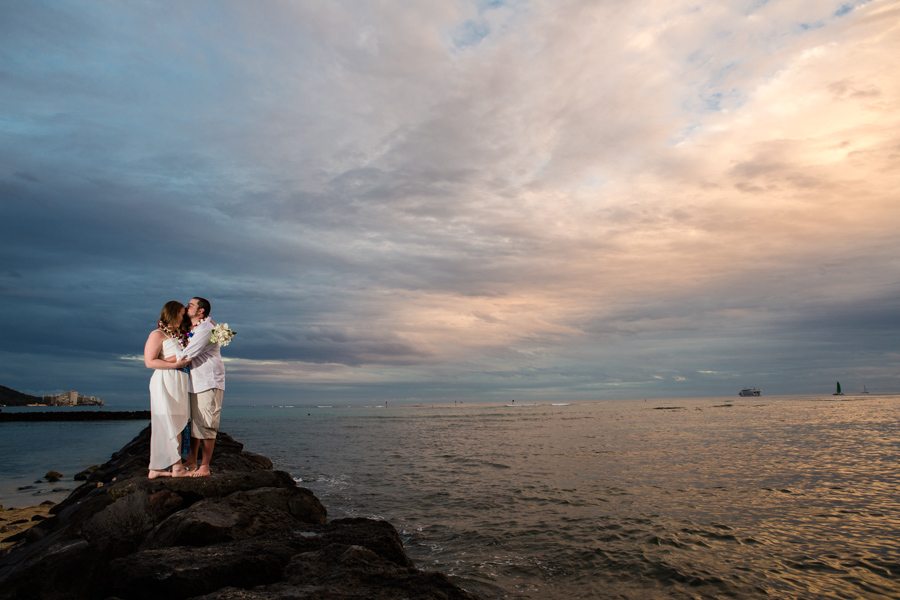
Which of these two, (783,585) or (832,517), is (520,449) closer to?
(832,517)

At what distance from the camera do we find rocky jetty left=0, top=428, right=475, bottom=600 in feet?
19.3

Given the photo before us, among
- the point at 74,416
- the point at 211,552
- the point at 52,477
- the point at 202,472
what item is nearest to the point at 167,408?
the point at 202,472

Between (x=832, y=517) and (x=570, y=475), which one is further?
(x=570, y=475)

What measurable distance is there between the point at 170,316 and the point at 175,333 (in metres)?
0.33

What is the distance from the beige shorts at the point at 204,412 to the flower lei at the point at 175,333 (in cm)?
108

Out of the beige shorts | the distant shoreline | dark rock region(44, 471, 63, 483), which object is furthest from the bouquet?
the distant shoreline

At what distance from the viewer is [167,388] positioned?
9.82 metres

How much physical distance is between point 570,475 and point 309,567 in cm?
1720

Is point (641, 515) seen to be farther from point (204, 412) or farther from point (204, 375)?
point (204, 375)

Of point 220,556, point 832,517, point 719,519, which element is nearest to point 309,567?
point 220,556

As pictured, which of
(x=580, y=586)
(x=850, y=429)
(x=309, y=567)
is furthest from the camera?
(x=850, y=429)

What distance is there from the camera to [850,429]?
43250mm

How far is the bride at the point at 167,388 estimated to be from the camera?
9.62 meters

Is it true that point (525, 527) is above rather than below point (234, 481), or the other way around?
below
